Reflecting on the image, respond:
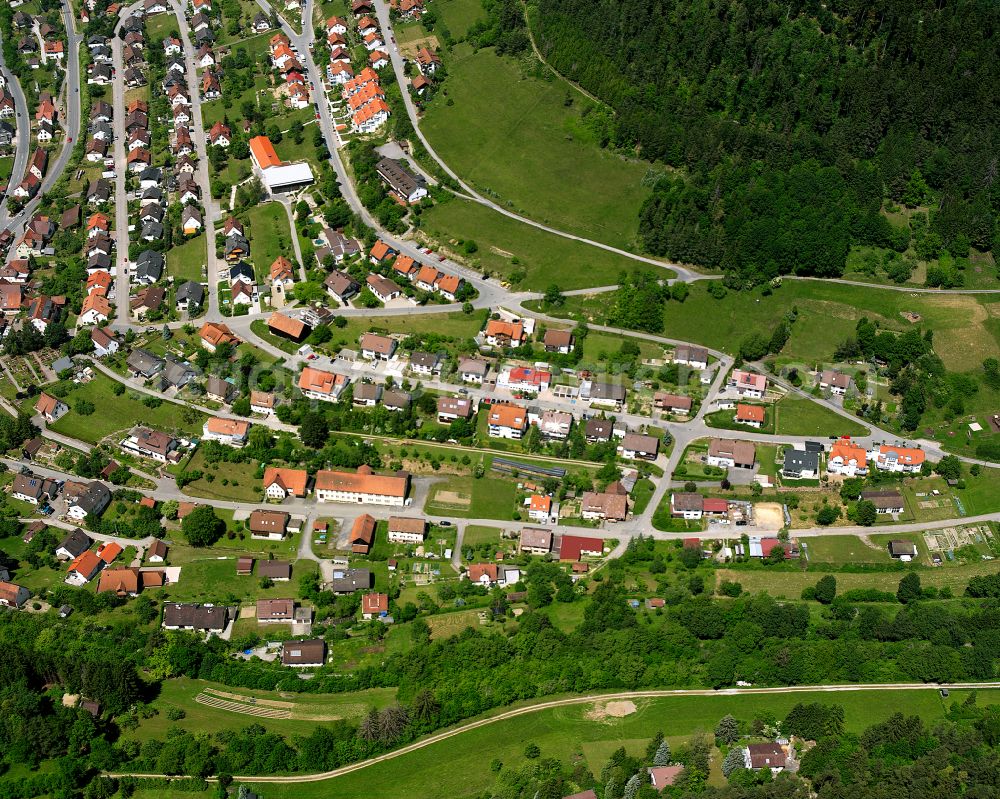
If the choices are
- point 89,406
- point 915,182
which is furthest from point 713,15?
point 89,406

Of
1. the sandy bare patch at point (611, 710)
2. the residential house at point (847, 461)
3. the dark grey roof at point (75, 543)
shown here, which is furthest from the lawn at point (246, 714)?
the residential house at point (847, 461)

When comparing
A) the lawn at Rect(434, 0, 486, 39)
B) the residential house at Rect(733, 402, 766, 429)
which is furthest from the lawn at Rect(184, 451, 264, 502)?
the lawn at Rect(434, 0, 486, 39)

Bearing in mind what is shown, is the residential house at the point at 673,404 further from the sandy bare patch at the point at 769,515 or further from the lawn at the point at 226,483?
the lawn at the point at 226,483

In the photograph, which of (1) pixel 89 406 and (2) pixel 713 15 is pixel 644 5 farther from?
(1) pixel 89 406

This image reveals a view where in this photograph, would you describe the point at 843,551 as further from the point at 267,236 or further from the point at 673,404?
the point at 267,236

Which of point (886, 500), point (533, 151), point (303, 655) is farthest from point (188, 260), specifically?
point (886, 500)
